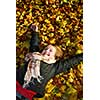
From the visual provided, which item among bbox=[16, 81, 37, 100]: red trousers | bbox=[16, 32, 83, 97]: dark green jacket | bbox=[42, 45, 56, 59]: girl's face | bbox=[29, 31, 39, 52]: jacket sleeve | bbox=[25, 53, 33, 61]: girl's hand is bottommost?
bbox=[16, 81, 37, 100]: red trousers

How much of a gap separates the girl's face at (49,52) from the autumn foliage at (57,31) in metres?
0.04

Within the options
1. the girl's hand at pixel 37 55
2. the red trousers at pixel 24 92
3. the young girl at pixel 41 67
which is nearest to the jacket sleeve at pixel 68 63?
the young girl at pixel 41 67

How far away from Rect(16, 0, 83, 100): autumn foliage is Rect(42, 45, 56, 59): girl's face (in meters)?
0.04

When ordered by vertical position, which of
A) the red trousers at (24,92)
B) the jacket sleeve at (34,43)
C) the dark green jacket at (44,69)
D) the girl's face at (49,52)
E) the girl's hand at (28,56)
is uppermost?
the jacket sleeve at (34,43)

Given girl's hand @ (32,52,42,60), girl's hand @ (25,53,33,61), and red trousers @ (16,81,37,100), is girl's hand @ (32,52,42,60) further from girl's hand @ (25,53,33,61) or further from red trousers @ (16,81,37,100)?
red trousers @ (16,81,37,100)

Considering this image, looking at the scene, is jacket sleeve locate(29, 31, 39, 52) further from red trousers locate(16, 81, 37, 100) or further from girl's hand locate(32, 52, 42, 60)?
red trousers locate(16, 81, 37, 100)

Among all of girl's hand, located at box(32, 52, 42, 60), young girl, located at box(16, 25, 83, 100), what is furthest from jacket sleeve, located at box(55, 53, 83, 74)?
girl's hand, located at box(32, 52, 42, 60)

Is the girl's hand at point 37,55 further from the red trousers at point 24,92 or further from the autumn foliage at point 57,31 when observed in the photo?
the red trousers at point 24,92

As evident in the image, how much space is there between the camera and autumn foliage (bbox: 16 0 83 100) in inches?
72.8

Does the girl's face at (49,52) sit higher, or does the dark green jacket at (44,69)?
the girl's face at (49,52)

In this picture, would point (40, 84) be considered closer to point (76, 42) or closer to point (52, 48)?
point (52, 48)

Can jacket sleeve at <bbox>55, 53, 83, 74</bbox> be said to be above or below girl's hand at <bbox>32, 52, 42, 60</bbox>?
below

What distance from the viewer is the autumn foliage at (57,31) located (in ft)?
6.07
